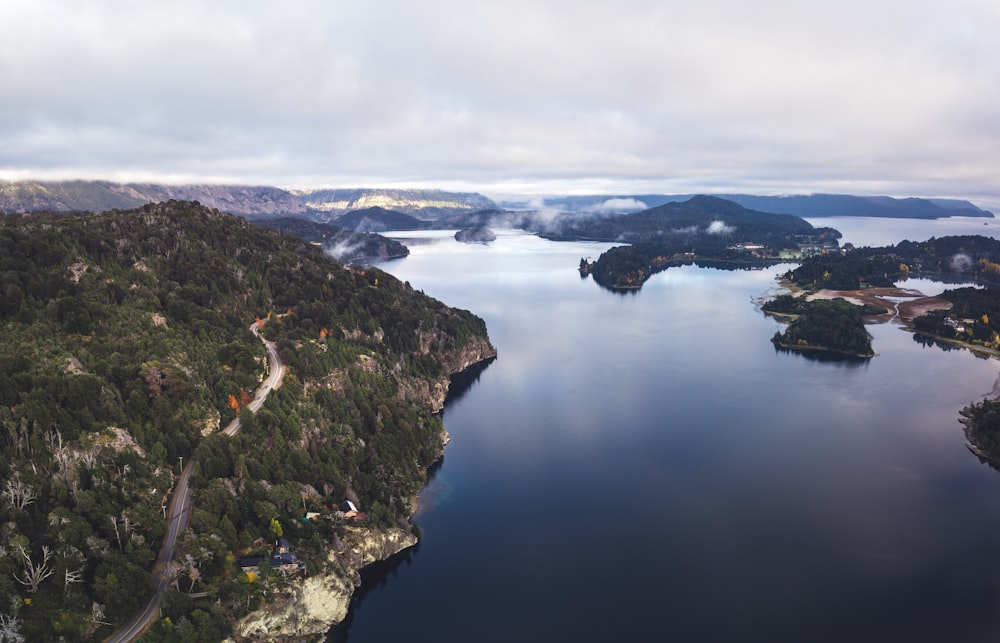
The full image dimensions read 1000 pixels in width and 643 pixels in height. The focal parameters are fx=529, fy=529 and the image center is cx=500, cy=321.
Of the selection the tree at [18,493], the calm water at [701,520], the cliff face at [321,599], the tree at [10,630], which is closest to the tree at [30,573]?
the tree at [10,630]

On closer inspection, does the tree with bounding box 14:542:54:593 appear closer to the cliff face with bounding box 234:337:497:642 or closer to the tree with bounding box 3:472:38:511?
the tree with bounding box 3:472:38:511

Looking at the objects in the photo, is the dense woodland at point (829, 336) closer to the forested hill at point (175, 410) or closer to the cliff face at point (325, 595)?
the forested hill at point (175, 410)


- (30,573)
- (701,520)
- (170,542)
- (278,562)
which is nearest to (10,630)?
(30,573)

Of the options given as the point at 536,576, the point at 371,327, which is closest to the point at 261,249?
the point at 371,327

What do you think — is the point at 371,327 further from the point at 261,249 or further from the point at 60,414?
the point at 60,414

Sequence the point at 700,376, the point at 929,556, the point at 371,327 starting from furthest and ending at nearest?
the point at 700,376
the point at 371,327
the point at 929,556
